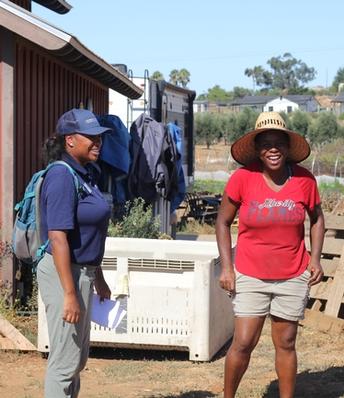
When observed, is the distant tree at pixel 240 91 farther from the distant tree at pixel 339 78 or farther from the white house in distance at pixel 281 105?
the white house in distance at pixel 281 105

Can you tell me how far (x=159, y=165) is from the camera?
1103 centimetres

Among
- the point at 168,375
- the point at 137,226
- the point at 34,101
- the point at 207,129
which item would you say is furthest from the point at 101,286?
the point at 207,129

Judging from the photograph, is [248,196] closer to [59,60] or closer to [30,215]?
[30,215]

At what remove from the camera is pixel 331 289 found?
770 centimetres

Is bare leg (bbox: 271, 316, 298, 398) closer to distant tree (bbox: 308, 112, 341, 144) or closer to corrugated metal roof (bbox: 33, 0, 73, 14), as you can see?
corrugated metal roof (bbox: 33, 0, 73, 14)

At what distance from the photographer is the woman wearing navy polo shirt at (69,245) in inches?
157

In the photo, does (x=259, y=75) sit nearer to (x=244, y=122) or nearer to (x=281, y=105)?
(x=281, y=105)

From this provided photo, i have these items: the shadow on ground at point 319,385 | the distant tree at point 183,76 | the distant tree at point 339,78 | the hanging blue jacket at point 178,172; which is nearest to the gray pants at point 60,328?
the shadow on ground at point 319,385

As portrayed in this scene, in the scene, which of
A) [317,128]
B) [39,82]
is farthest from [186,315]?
[317,128]

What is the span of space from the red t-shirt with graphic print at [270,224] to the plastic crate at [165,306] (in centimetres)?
147

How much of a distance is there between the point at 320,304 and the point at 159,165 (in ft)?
12.6

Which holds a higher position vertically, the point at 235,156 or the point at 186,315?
the point at 235,156

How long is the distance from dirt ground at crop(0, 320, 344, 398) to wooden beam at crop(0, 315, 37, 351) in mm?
61

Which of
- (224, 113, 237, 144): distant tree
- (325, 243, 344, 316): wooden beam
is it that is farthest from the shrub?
(224, 113, 237, 144): distant tree
